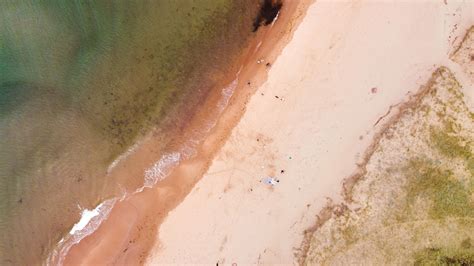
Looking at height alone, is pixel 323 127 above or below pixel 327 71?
below

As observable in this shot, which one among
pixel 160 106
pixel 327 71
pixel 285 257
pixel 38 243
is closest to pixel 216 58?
pixel 160 106

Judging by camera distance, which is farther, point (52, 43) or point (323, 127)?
point (52, 43)

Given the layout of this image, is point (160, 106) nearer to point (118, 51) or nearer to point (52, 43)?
point (118, 51)

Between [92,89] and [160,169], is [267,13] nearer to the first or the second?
[160,169]

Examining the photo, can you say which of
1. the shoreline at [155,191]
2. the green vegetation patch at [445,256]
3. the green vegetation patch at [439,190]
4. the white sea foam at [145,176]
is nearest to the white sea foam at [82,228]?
the white sea foam at [145,176]

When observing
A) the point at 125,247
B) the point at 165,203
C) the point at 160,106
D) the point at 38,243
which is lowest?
the point at 38,243

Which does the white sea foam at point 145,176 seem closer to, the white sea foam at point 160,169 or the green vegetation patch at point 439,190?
the white sea foam at point 160,169
